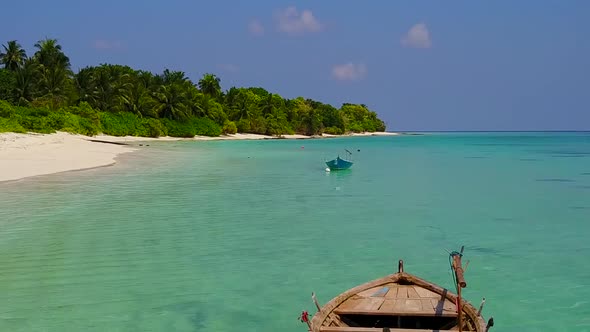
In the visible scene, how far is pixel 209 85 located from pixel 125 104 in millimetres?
27134

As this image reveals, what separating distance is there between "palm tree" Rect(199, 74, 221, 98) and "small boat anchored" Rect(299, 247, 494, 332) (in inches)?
4175

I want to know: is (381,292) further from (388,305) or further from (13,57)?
(13,57)

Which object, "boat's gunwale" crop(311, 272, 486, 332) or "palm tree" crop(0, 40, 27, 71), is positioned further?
"palm tree" crop(0, 40, 27, 71)

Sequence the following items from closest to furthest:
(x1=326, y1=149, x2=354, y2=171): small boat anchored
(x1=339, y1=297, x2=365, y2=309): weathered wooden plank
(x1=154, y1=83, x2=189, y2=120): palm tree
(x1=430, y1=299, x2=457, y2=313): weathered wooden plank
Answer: (x1=430, y1=299, x2=457, y2=313): weathered wooden plank → (x1=339, y1=297, x2=365, y2=309): weathered wooden plank → (x1=326, y1=149, x2=354, y2=171): small boat anchored → (x1=154, y1=83, x2=189, y2=120): palm tree

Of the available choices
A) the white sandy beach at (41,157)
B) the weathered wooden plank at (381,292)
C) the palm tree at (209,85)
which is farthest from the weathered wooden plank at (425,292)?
the palm tree at (209,85)

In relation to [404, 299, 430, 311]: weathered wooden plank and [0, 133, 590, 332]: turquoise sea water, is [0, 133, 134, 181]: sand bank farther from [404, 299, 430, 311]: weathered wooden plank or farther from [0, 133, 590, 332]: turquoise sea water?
[404, 299, 430, 311]: weathered wooden plank

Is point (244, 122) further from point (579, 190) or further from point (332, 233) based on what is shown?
point (332, 233)

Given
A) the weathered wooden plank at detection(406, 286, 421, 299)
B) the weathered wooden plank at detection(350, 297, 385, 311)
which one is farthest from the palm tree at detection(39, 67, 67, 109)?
the weathered wooden plank at detection(350, 297, 385, 311)

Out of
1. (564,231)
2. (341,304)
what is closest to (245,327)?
(341,304)

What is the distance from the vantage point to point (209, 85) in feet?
364

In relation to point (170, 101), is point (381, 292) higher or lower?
lower

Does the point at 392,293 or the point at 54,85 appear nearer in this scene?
the point at 392,293

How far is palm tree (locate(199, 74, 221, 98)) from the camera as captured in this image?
111m

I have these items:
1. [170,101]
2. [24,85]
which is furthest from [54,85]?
[170,101]
